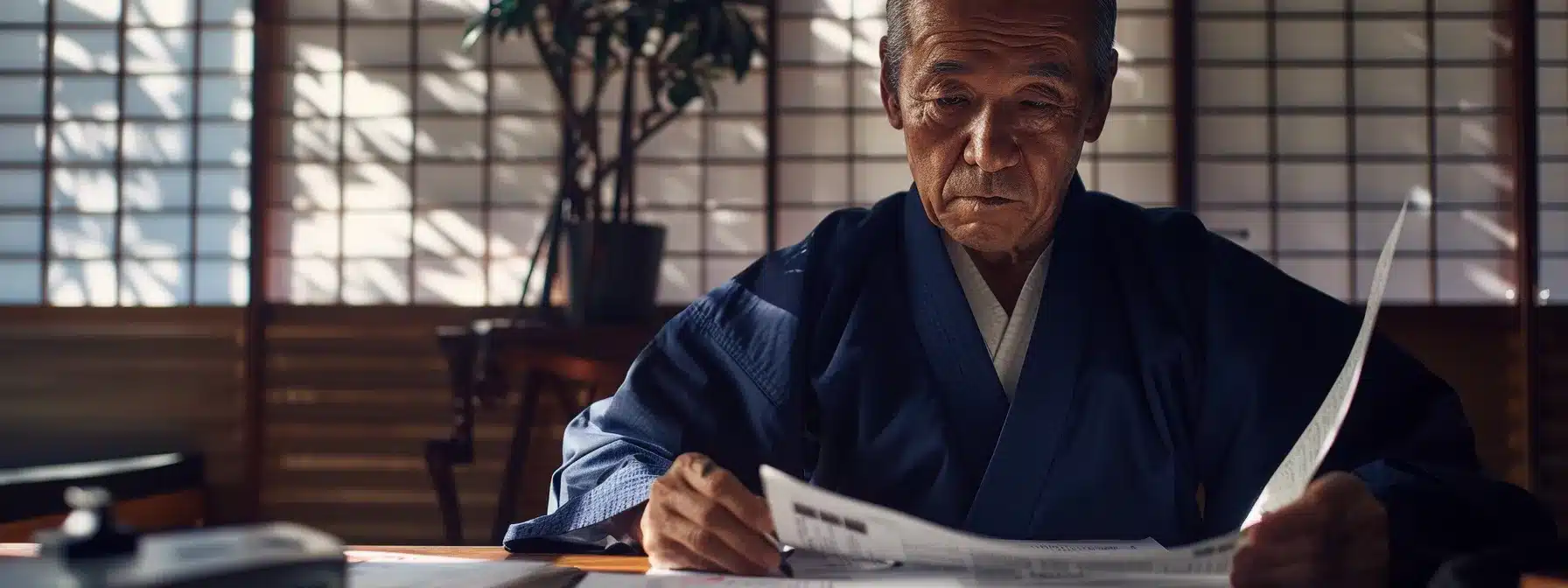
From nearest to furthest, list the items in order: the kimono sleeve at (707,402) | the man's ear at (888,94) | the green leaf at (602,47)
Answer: the kimono sleeve at (707,402) < the man's ear at (888,94) < the green leaf at (602,47)

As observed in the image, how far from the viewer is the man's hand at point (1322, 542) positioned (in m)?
0.74

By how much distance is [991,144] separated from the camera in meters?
1.09

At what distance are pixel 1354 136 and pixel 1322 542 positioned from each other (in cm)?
444

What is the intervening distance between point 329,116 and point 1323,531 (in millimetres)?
4621

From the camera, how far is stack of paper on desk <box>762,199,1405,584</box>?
711 mm

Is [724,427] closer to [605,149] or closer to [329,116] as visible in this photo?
[605,149]

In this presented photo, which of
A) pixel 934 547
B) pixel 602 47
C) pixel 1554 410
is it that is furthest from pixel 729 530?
pixel 1554 410

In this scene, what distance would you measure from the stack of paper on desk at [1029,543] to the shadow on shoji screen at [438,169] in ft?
13.1

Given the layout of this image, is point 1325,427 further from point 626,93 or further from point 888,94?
point 626,93

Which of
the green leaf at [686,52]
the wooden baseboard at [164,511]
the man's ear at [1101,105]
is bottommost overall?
the wooden baseboard at [164,511]

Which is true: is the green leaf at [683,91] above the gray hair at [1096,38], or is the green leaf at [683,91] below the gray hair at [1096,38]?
above

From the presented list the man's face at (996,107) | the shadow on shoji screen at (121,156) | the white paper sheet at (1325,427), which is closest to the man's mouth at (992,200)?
the man's face at (996,107)

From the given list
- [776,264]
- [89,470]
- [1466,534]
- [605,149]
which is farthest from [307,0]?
[1466,534]

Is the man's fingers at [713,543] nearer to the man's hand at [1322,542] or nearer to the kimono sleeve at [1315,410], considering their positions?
the man's hand at [1322,542]
